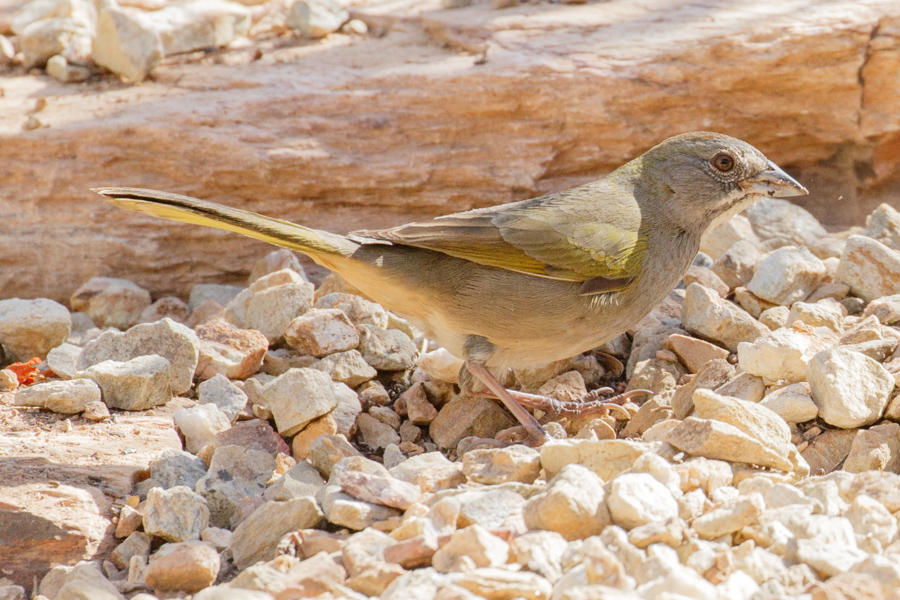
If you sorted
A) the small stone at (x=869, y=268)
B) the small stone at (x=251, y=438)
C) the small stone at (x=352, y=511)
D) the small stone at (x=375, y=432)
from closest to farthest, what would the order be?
the small stone at (x=352, y=511) < the small stone at (x=251, y=438) < the small stone at (x=375, y=432) < the small stone at (x=869, y=268)

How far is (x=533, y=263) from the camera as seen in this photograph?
3.89 metres

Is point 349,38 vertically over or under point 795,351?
over

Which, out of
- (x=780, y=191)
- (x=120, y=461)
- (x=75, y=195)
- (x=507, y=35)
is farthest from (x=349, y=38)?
(x=120, y=461)

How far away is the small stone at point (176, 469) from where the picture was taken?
3.39 meters

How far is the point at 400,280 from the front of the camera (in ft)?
13.0

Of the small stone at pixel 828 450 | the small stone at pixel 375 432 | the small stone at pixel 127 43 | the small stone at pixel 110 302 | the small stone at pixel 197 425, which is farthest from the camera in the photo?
the small stone at pixel 127 43

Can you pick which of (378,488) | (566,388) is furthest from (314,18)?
(378,488)

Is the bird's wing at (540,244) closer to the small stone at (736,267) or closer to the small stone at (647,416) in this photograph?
the small stone at (647,416)

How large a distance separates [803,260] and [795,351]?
1.20 m

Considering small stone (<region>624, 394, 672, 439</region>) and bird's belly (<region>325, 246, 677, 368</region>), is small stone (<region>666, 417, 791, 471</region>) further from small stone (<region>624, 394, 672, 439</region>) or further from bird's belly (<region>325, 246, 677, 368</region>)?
bird's belly (<region>325, 246, 677, 368</region>)

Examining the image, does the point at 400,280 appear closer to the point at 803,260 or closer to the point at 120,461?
the point at 120,461

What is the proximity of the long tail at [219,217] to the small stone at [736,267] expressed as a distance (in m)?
2.00

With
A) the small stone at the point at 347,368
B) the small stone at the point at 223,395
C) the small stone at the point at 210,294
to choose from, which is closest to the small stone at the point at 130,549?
the small stone at the point at 223,395

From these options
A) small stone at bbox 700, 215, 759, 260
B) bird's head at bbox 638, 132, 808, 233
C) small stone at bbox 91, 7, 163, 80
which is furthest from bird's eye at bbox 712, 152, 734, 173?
small stone at bbox 91, 7, 163, 80
